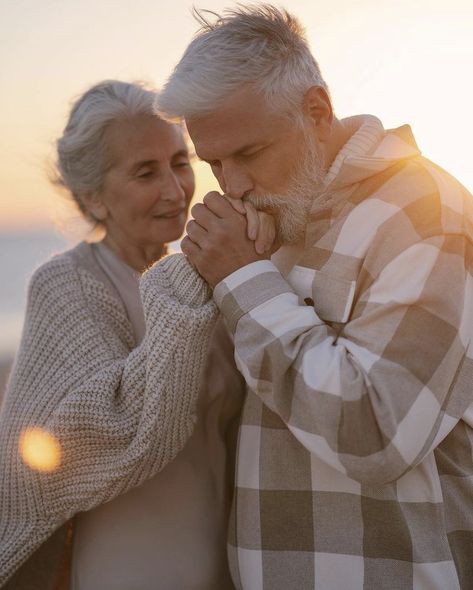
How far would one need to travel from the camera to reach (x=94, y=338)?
2.40 m

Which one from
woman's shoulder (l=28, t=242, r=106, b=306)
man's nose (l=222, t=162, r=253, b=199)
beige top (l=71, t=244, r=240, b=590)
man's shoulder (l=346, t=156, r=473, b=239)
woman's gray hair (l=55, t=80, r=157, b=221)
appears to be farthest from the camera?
woman's gray hair (l=55, t=80, r=157, b=221)

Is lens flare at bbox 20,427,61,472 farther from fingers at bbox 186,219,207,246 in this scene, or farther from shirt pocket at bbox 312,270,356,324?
shirt pocket at bbox 312,270,356,324

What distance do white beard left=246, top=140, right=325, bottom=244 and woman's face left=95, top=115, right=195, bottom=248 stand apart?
893 millimetres

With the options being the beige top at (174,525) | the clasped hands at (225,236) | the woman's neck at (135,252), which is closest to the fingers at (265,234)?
the clasped hands at (225,236)

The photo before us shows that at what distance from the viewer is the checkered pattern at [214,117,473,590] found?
175 centimetres

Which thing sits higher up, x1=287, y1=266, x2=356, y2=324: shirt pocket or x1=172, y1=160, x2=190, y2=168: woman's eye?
x1=172, y1=160, x2=190, y2=168: woman's eye

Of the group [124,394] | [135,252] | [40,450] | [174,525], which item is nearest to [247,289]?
[124,394]

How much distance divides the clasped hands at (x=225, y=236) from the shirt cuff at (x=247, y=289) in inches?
1.5

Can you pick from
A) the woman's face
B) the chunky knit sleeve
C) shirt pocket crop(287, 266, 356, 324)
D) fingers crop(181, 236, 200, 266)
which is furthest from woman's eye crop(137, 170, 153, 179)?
shirt pocket crop(287, 266, 356, 324)

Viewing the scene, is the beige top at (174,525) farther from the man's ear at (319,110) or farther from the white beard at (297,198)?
the man's ear at (319,110)

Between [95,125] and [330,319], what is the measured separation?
4.58 feet

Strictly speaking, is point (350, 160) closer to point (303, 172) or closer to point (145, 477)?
point (303, 172)

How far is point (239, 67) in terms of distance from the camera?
2.08 meters

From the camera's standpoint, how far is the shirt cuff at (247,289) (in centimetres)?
192
